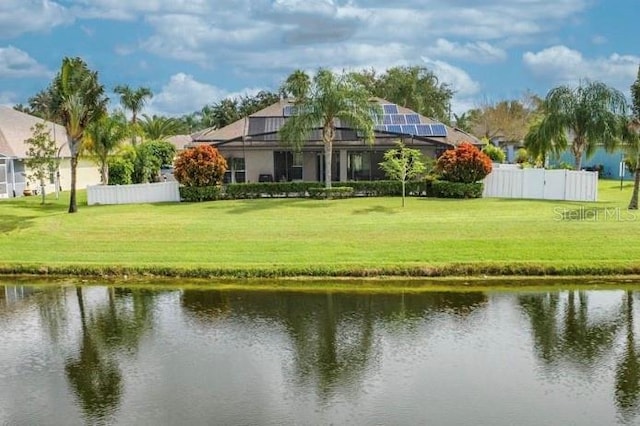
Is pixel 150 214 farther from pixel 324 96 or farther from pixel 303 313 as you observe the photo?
pixel 303 313

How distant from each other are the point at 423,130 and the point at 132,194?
58.8ft

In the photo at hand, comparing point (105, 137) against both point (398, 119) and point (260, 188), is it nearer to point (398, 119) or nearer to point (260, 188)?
point (260, 188)

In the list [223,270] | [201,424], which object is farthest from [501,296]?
[201,424]

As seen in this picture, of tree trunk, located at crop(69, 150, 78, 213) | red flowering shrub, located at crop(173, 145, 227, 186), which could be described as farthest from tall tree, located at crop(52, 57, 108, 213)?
red flowering shrub, located at crop(173, 145, 227, 186)

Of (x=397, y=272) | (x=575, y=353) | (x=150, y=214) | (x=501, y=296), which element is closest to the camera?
(x=575, y=353)

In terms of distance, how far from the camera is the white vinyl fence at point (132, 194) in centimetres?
3706

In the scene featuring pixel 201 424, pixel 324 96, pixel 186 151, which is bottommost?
pixel 201 424

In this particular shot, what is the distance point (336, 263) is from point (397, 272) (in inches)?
75.5

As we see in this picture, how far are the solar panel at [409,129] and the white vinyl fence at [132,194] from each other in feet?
46.8

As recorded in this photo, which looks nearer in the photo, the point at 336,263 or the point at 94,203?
the point at 336,263

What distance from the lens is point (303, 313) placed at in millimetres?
16609

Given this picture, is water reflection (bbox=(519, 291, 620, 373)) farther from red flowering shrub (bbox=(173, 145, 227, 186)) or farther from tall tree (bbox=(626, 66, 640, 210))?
red flowering shrub (bbox=(173, 145, 227, 186))

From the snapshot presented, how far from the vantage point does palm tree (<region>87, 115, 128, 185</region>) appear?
1561 inches

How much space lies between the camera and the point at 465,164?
35.6m
